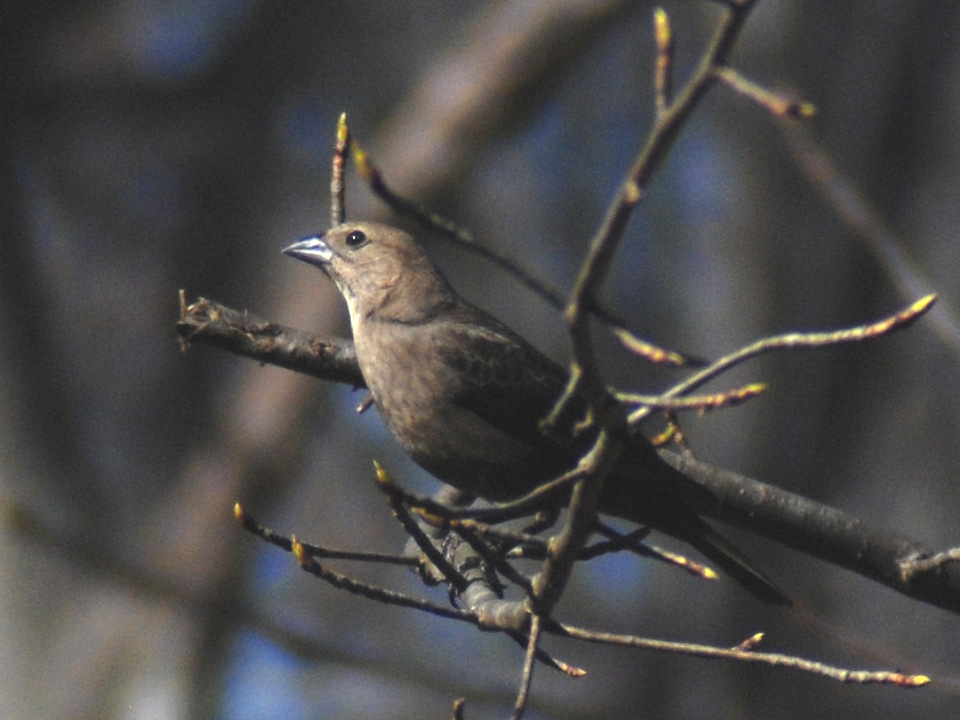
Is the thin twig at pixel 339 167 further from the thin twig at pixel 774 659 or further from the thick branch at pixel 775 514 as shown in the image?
the thin twig at pixel 774 659

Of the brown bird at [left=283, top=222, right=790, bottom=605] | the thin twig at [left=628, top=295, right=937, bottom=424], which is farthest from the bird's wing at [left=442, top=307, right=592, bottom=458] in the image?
the thin twig at [left=628, top=295, right=937, bottom=424]

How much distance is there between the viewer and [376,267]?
470 cm

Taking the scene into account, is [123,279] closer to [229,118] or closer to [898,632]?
[229,118]

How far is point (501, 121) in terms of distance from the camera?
9828 millimetres

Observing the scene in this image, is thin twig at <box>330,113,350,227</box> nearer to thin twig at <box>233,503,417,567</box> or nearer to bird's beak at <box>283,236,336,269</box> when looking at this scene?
bird's beak at <box>283,236,336,269</box>

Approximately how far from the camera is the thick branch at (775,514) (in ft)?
11.9

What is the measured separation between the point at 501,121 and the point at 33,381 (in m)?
3.96

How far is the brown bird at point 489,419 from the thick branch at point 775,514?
0.58 feet

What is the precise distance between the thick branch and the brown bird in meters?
0.18

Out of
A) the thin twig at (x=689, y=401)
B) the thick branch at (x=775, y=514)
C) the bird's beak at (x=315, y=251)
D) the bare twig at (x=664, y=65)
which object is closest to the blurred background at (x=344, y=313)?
the bird's beak at (x=315, y=251)

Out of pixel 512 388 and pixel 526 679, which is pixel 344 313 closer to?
pixel 512 388

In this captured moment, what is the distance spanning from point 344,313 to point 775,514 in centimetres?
589

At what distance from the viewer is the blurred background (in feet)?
28.7

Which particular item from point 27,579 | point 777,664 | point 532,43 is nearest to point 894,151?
point 532,43
